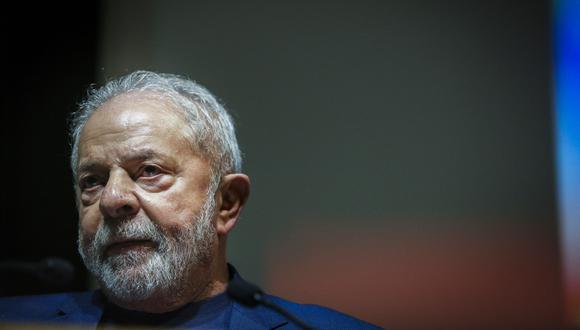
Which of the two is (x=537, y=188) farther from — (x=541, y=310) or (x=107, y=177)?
(x=107, y=177)

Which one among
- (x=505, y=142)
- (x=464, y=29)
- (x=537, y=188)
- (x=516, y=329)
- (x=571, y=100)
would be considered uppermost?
(x=464, y=29)

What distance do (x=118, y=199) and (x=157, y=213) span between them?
0.11 metres

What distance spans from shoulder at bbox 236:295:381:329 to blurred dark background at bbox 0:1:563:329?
319mm

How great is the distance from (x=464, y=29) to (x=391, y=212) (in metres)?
0.70

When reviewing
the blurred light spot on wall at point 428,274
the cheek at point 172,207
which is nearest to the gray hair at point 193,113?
the cheek at point 172,207

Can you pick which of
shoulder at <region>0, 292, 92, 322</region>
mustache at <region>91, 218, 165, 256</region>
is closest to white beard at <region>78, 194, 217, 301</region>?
mustache at <region>91, 218, 165, 256</region>

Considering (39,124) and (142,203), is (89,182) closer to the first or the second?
(142,203)

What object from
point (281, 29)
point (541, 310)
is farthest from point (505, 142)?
point (281, 29)

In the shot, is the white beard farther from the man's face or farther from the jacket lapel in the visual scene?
the jacket lapel

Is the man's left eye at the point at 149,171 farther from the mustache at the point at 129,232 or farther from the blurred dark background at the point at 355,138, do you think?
the blurred dark background at the point at 355,138

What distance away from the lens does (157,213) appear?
1672 millimetres

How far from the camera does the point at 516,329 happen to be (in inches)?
85.0

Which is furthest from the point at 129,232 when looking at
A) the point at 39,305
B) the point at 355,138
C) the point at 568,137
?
the point at 568,137

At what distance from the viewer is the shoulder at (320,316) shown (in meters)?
1.85
